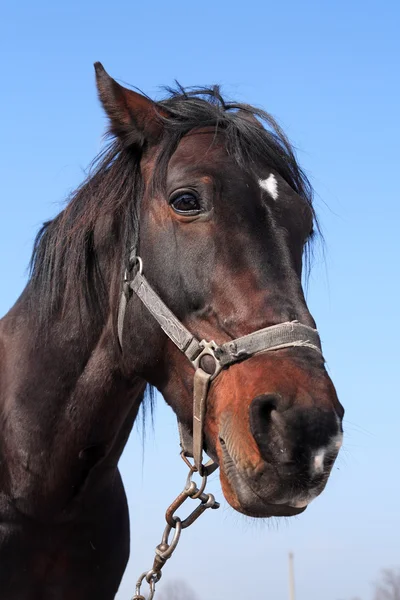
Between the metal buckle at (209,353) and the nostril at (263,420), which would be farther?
the metal buckle at (209,353)

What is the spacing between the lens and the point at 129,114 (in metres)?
4.74

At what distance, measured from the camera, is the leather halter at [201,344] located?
3695 mm

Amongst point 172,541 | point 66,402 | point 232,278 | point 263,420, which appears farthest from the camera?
point 66,402

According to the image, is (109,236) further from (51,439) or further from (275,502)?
(275,502)

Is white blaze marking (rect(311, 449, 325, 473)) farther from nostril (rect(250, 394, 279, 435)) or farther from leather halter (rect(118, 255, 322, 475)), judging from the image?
leather halter (rect(118, 255, 322, 475))

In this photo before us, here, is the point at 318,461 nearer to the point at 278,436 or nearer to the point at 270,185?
the point at 278,436

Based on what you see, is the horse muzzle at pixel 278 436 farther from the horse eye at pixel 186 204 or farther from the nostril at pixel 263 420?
the horse eye at pixel 186 204

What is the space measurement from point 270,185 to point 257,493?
5.01ft

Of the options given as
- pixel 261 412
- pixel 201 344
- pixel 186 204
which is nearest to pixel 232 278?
pixel 201 344

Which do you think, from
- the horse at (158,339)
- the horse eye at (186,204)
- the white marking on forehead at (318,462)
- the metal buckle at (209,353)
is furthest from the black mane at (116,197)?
the white marking on forehead at (318,462)

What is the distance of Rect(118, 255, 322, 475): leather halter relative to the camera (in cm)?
370

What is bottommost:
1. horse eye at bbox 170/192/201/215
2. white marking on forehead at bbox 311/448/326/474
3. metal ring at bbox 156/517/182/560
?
metal ring at bbox 156/517/182/560

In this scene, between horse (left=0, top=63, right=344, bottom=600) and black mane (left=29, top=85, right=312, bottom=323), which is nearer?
horse (left=0, top=63, right=344, bottom=600)

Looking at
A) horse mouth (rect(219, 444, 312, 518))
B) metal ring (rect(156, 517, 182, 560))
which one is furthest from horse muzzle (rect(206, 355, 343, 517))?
metal ring (rect(156, 517, 182, 560))
